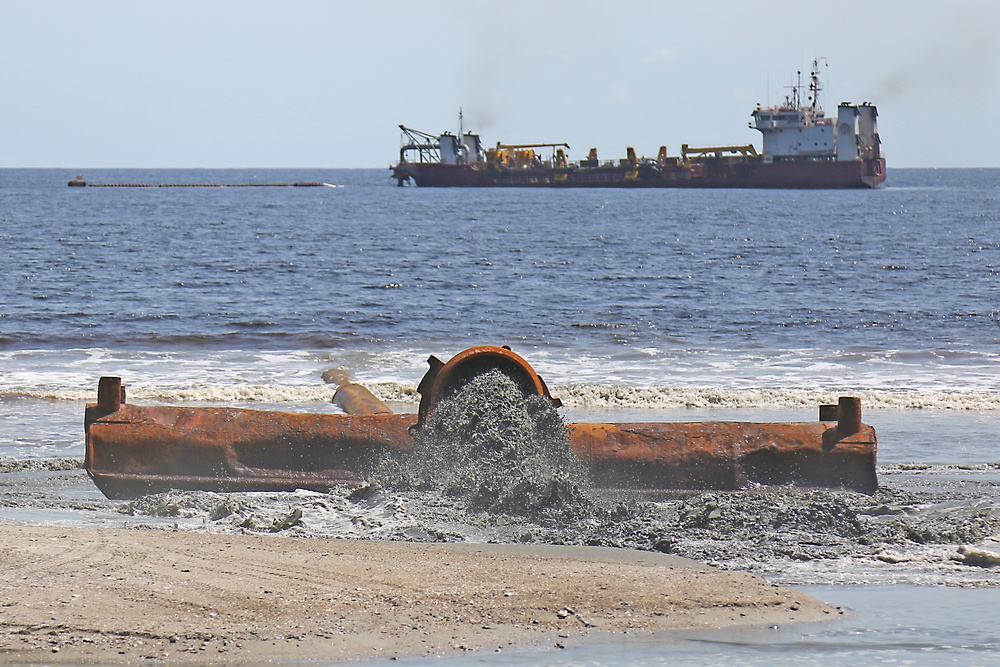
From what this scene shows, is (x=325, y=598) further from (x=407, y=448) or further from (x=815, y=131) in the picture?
(x=815, y=131)

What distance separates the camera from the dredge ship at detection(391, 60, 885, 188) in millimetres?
102875

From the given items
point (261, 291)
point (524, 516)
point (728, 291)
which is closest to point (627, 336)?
point (728, 291)

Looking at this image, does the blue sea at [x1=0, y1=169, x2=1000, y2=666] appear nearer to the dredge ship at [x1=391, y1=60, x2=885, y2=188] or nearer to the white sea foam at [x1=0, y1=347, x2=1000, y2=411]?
the white sea foam at [x1=0, y1=347, x2=1000, y2=411]

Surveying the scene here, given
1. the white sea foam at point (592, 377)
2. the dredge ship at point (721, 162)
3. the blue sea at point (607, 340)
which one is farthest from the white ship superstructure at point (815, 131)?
the white sea foam at point (592, 377)

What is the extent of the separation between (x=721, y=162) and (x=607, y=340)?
94489 mm

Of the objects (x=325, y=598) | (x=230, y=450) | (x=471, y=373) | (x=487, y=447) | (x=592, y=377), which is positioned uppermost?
(x=471, y=373)

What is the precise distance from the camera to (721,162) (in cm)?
11262

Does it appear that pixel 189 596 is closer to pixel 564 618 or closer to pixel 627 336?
pixel 564 618

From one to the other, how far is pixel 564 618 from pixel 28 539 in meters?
2.98

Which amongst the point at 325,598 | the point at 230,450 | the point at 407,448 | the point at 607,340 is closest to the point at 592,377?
the point at 607,340

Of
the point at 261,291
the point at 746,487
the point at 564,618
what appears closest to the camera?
the point at 564,618

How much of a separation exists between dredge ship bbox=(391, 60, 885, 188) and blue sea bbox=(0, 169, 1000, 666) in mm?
46854

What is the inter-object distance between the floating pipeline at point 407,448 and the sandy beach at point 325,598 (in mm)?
1633

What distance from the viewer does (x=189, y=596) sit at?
5.74m
